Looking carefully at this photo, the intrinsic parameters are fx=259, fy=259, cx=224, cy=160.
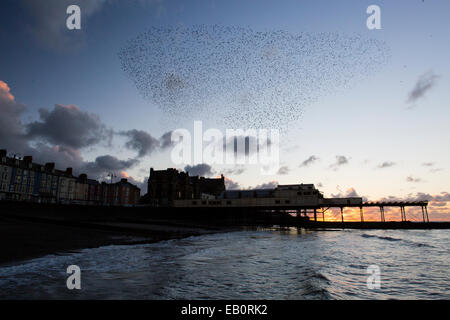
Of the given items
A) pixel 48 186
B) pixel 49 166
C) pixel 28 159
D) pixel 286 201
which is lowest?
pixel 286 201

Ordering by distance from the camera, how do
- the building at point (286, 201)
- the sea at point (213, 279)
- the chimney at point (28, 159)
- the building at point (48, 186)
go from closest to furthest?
the sea at point (213, 279), the building at point (286, 201), the building at point (48, 186), the chimney at point (28, 159)

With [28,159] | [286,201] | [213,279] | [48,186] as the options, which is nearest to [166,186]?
[48,186]

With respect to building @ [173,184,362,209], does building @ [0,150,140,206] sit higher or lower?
higher

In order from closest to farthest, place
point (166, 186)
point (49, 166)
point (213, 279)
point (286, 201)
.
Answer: point (213, 279) → point (286, 201) → point (49, 166) → point (166, 186)

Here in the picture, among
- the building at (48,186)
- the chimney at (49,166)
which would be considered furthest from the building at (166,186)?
the chimney at (49,166)

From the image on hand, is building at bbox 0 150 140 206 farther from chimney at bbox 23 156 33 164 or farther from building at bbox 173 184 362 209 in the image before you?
building at bbox 173 184 362 209

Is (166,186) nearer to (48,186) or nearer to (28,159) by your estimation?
(48,186)

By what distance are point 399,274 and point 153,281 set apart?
1133 cm

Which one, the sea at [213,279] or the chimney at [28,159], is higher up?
the chimney at [28,159]

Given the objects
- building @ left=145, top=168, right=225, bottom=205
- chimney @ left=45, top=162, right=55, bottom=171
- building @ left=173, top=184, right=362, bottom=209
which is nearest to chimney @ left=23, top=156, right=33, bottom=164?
chimney @ left=45, top=162, right=55, bottom=171

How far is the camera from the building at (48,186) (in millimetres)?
74688

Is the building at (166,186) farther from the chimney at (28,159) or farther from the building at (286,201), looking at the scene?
the chimney at (28,159)

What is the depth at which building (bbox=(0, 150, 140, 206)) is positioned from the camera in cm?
7469

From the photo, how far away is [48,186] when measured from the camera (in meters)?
87.6
